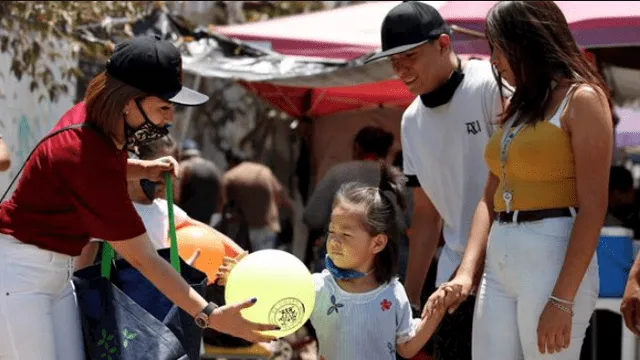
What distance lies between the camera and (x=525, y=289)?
3.97 m

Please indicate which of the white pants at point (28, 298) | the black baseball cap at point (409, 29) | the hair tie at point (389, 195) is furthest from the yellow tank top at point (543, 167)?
the white pants at point (28, 298)

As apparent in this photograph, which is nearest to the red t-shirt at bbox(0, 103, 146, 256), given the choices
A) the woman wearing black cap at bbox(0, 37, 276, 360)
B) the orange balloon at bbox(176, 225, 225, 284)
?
the woman wearing black cap at bbox(0, 37, 276, 360)

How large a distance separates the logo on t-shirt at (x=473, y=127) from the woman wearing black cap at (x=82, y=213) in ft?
4.90

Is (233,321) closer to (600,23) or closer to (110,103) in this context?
(110,103)

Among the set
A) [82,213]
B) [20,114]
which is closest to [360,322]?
[82,213]

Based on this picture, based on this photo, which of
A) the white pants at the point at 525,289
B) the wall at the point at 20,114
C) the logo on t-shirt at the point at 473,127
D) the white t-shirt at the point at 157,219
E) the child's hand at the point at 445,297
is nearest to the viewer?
the white pants at the point at 525,289

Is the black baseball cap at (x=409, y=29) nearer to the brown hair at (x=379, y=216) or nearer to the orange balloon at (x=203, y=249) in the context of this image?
the brown hair at (x=379, y=216)

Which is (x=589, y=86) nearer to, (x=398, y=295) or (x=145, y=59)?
(x=398, y=295)

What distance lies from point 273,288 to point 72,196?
0.72m

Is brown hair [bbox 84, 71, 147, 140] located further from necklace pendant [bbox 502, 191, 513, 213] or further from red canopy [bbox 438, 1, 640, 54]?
red canopy [bbox 438, 1, 640, 54]

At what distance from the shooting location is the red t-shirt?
3676mm

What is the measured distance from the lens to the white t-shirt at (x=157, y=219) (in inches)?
221

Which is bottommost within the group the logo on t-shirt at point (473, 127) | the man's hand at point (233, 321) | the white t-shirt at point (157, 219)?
the white t-shirt at point (157, 219)

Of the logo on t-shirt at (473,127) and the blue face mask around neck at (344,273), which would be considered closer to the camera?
the blue face mask around neck at (344,273)
